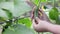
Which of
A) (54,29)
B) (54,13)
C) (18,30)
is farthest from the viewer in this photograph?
(54,13)

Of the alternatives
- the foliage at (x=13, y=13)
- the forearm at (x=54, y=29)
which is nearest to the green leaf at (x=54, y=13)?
the foliage at (x=13, y=13)

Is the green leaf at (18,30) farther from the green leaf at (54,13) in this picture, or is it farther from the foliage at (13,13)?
the green leaf at (54,13)

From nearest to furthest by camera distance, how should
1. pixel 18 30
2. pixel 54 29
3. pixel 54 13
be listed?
pixel 54 29
pixel 18 30
pixel 54 13

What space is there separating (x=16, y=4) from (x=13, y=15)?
0.17 ft

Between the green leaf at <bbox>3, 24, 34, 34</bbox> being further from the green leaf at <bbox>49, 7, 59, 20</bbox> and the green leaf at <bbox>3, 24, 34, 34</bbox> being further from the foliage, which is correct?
the green leaf at <bbox>49, 7, 59, 20</bbox>

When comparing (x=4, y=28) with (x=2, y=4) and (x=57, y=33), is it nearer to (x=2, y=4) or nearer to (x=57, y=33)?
(x=2, y=4)

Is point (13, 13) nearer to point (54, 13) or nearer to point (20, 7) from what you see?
point (20, 7)

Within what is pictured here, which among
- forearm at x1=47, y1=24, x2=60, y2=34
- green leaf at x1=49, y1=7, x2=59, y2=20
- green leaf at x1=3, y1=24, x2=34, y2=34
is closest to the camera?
forearm at x1=47, y1=24, x2=60, y2=34

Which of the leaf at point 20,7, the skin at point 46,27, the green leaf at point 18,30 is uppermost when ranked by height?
the leaf at point 20,7

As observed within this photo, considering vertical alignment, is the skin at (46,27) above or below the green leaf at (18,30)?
above

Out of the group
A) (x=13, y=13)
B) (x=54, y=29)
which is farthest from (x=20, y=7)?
(x=54, y=29)

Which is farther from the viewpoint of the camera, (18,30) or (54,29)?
(18,30)

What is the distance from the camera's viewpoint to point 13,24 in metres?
0.72

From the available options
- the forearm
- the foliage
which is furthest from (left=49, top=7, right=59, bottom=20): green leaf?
the forearm
